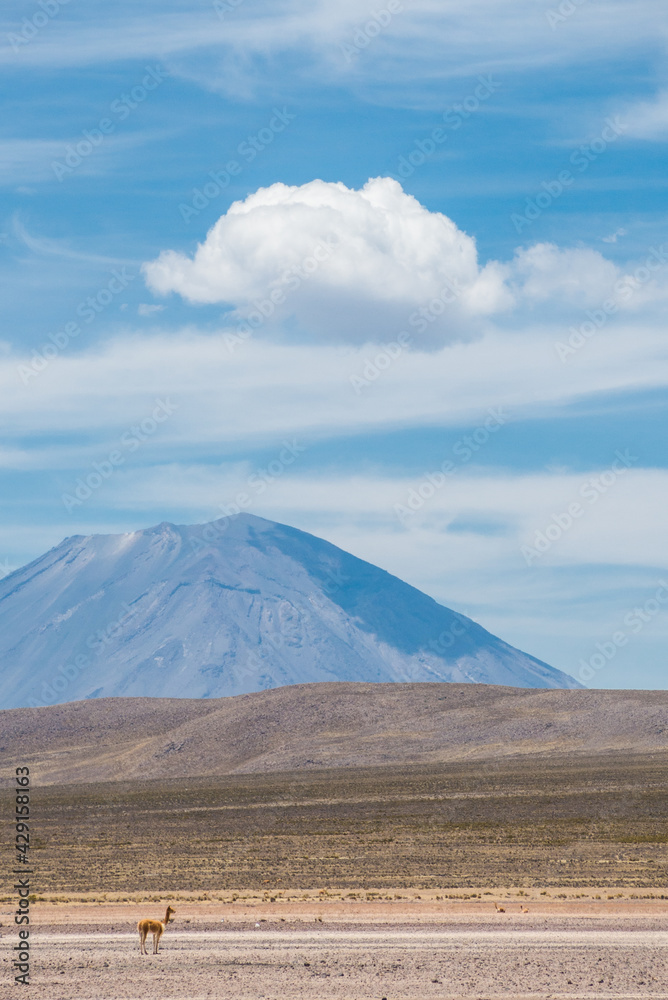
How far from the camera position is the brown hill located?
382 feet

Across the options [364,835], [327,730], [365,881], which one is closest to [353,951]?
[365,881]

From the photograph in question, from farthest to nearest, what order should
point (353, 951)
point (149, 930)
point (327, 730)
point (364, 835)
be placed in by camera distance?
point (327, 730) → point (364, 835) → point (353, 951) → point (149, 930)

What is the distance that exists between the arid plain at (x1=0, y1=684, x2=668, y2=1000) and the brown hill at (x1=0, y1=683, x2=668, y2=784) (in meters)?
7.02

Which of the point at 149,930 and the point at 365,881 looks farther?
the point at 365,881

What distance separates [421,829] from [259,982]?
29942mm

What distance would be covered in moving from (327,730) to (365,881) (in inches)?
3785

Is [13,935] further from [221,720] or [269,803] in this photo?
[221,720]

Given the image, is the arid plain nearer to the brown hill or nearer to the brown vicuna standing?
the brown vicuna standing

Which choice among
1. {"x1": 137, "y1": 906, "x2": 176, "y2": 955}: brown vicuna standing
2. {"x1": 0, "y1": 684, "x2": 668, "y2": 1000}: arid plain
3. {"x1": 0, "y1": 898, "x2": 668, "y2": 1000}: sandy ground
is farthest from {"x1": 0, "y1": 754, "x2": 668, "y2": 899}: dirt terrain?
{"x1": 137, "y1": 906, "x2": 176, "y2": 955}: brown vicuna standing

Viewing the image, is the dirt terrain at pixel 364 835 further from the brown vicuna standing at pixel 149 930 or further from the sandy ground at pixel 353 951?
the brown vicuna standing at pixel 149 930

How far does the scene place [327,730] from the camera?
12738cm

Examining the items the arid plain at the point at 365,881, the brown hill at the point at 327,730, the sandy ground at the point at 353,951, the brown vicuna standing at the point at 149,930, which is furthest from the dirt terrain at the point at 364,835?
the brown hill at the point at 327,730

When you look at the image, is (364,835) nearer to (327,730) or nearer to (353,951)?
(353,951)

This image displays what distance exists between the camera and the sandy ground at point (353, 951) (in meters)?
18.4
